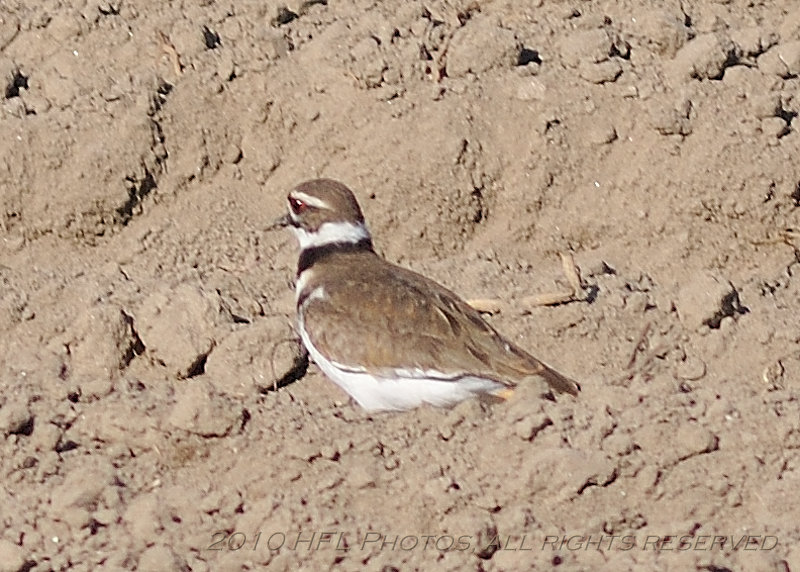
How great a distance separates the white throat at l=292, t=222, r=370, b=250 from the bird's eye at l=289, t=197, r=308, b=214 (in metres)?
0.09

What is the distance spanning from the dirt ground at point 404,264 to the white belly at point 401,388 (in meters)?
0.12

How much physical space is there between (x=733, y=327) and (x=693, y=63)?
1774 mm

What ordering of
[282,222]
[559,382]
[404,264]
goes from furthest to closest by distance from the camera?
[404,264]
[282,222]
[559,382]

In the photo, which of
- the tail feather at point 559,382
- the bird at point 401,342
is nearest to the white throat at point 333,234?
the bird at point 401,342

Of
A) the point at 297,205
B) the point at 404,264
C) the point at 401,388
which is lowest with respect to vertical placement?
the point at 404,264

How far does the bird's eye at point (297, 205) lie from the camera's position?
297 inches

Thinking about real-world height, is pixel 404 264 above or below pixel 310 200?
below

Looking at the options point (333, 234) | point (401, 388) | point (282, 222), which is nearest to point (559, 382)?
point (401, 388)

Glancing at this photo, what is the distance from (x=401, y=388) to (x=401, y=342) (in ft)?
0.66

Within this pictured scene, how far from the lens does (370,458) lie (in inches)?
229

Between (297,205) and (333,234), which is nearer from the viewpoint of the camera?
(333,234)

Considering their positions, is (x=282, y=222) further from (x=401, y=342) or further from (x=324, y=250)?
(x=401, y=342)

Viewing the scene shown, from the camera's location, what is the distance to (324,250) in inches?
294

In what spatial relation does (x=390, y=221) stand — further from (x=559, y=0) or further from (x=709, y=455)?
(x=709, y=455)
